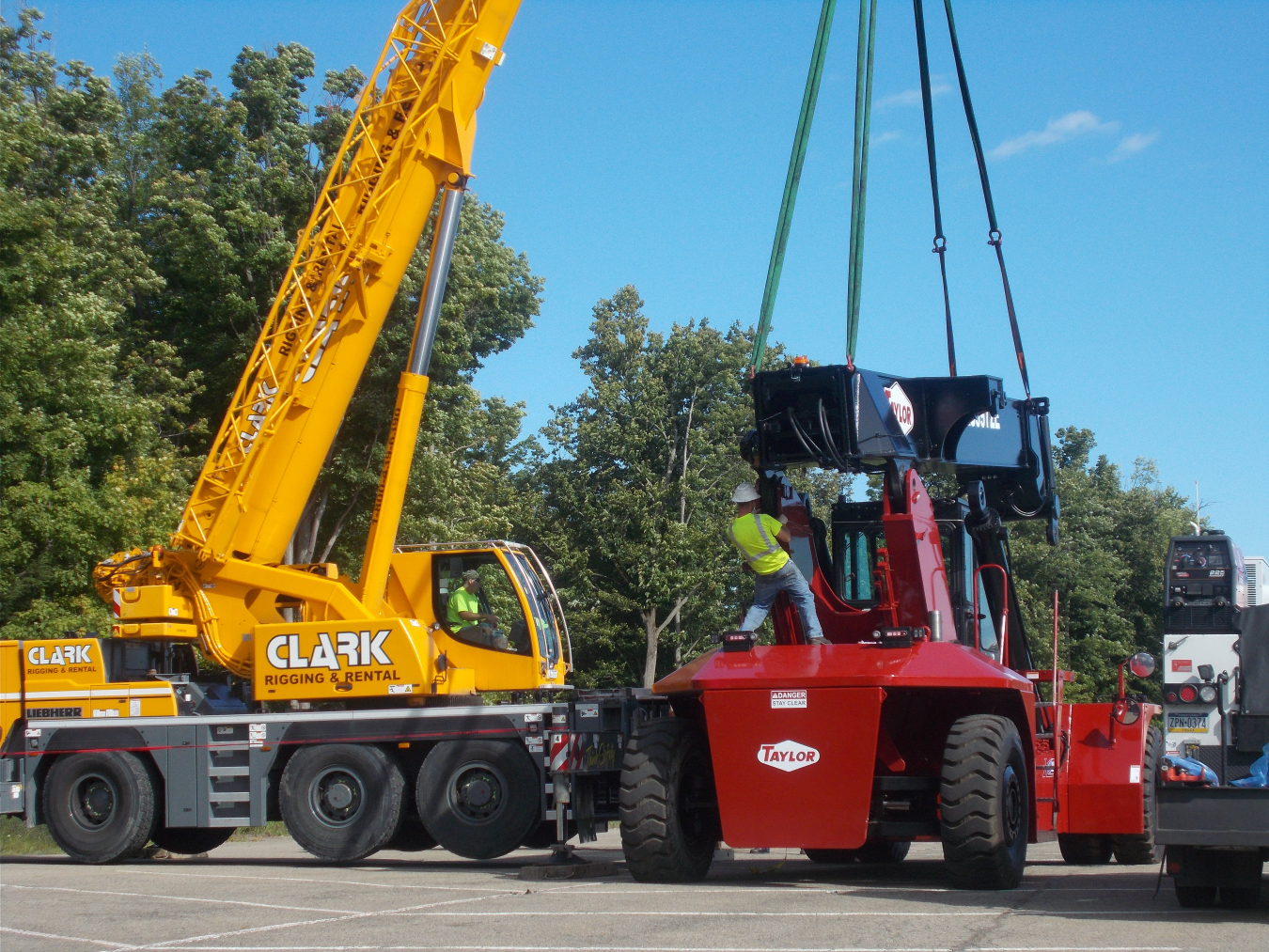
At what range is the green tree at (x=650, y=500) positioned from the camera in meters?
43.1

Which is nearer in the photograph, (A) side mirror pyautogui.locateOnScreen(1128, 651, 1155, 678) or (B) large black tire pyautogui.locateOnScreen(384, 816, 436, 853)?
(A) side mirror pyautogui.locateOnScreen(1128, 651, 1155, 678)

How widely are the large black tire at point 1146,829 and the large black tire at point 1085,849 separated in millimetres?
105

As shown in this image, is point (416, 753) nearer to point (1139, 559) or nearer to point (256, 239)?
point (256, 239)

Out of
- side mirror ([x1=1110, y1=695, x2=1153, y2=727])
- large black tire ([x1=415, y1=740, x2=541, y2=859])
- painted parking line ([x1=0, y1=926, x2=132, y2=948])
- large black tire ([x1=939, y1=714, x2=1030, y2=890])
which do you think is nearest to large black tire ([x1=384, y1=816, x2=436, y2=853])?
large black tire ([x1=415, y1=740, x2=541, y2=859])

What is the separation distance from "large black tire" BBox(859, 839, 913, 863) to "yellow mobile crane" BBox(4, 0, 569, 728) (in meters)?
3.78

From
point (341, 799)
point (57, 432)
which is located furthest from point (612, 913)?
point (57, 432)

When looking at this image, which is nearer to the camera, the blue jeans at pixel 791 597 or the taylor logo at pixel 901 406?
the blue jeans at pixel 791 597

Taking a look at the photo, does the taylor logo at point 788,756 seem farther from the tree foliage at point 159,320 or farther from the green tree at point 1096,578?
the green tree at point 1096,578

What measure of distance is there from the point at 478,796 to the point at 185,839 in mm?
4395

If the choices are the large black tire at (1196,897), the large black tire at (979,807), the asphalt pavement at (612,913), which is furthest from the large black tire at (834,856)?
the large black tire at (1196,897)

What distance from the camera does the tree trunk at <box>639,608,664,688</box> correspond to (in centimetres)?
4347

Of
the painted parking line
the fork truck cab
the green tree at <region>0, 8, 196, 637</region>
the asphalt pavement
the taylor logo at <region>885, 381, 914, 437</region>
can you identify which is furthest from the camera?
the green tree at <region>0, 8, 196, 637</region>

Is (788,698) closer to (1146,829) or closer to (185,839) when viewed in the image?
(1146,829)

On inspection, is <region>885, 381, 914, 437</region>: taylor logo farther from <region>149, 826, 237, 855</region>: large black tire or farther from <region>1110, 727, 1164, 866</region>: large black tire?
<region>149, 826, 237, 855</region>: large black tire
